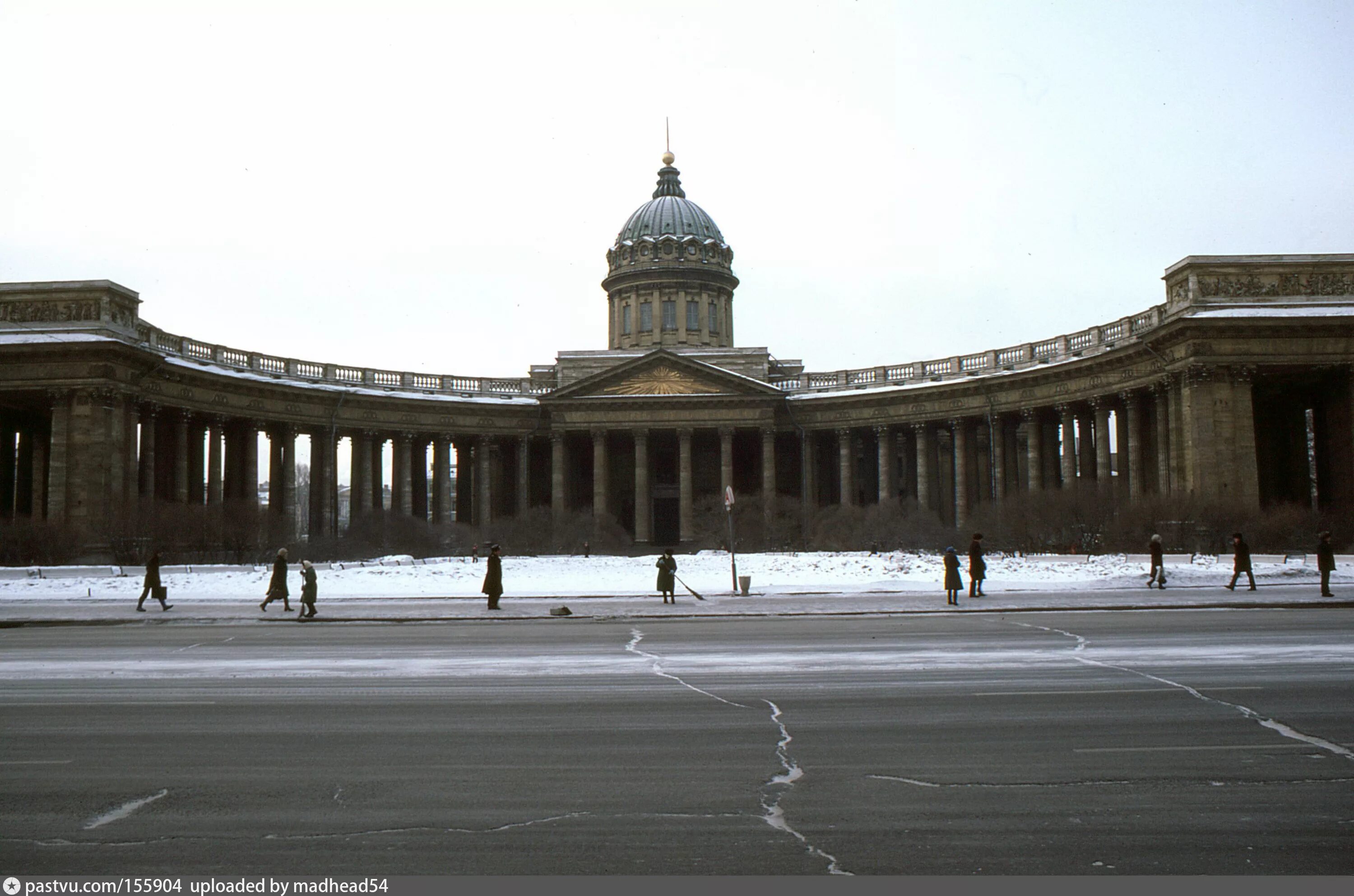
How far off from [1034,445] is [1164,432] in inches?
406

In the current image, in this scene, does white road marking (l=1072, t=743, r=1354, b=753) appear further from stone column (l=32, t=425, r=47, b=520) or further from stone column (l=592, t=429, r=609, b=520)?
stone column (l=592, t=429, r=609, b=520)

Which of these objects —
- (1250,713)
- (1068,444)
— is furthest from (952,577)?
(1068,444)

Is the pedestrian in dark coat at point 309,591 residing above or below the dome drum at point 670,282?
below

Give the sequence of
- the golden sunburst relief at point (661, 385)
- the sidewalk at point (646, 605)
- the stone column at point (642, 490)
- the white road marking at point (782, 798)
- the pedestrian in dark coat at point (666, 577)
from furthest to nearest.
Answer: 1. the golden sunburst relief at point (661, 385)
2. the stone column at point (642, 490)
3. the pedestrian in dark coat at point (666, 577)
4. the sidewalk at point (646, 605)
5. the white road marking at point (782, 798)

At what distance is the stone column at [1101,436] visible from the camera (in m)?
59.5

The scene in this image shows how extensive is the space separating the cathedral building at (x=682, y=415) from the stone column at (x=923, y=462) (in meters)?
0.12

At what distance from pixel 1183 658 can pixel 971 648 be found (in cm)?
330

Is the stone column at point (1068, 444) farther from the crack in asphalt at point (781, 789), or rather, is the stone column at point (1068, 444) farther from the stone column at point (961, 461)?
the crack in asphalt at point (781, 789)

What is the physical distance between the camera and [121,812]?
842cm

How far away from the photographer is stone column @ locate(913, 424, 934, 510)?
229 feet

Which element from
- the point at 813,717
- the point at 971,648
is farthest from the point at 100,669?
the point at 971,648

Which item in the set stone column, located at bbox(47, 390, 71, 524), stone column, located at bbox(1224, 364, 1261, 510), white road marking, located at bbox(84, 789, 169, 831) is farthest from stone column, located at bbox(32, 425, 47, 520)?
stone column, located at bbox(1224, 364, 1261, 510)

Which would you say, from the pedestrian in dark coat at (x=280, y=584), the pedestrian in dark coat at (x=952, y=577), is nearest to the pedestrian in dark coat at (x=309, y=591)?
the pedestrian in dark coat at (x=280, y=584)

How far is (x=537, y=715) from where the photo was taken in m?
12.2
